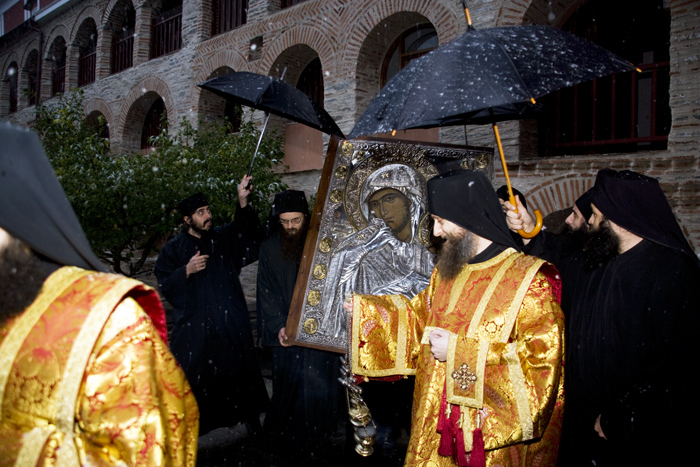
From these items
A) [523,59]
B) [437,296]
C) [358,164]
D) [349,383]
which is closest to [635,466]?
[437,296]

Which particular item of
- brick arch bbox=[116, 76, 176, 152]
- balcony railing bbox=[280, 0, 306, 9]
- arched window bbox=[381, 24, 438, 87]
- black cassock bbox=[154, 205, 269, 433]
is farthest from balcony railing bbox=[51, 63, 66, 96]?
black cassock bbox=[154, 205, 269, 433]

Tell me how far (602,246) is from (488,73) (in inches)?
41.0

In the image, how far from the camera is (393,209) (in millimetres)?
3230

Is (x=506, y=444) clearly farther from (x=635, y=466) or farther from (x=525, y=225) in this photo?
(x=525, y=225)

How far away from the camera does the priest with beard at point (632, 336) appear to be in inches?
79.7

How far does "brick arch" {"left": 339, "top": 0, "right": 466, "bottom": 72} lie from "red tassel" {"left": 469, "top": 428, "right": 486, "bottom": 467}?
5.50 m

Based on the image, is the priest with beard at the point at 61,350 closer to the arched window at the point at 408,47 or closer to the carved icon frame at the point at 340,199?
the carved icon frame at the point at 340,199

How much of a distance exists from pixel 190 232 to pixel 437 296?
2639mm

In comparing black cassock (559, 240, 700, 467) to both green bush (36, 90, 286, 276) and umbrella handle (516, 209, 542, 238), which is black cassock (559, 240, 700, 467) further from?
green bush (36, 90, 286, 276)

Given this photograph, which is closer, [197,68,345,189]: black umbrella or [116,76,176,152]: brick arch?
[197,68,345,189]: black umbrella

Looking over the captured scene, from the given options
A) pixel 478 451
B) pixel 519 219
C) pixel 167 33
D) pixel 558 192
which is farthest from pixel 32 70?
pixel 478 451

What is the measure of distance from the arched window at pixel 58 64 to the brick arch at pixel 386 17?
13.0 metres

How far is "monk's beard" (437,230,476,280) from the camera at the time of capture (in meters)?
2.33

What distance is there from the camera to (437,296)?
2420mm
